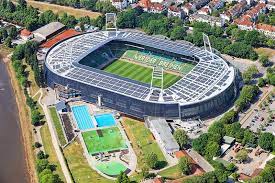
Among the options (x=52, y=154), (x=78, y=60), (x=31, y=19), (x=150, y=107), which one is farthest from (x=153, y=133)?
(x=31, y=19)

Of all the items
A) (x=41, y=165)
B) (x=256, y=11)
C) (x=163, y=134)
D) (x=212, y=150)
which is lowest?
(x=41, y=165)

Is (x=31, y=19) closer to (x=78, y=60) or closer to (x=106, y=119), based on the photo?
(x=78, y=60)

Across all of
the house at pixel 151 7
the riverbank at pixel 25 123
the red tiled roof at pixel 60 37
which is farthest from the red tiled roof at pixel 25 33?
the house at pixel 151 7

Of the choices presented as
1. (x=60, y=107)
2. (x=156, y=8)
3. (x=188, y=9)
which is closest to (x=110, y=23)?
(x=156, y=8)

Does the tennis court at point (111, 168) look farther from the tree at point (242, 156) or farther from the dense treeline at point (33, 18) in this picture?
the dense treeline at point (33, 18)

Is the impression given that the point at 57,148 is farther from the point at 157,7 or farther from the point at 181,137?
the point at 157,7

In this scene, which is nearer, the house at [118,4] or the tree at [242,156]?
the tree at [242,156]
